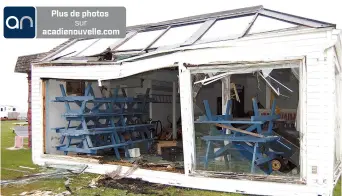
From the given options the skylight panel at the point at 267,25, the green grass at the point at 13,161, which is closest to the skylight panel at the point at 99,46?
the green grass at the point at 13,161

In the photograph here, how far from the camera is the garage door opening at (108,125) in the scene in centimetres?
812

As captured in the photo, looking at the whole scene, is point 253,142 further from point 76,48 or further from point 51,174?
point 76,48

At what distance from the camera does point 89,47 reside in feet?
31.0

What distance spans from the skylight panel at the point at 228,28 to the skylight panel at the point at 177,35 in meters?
0.52

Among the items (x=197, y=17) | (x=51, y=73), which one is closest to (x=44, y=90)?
(x=51, y=73)

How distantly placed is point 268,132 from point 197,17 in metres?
3.78

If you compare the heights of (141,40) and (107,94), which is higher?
(141,40)

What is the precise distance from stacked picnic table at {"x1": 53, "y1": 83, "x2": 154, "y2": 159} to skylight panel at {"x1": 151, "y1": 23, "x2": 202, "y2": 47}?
7.15 feet

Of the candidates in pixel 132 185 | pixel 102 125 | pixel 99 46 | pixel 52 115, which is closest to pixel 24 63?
pixel 52 115

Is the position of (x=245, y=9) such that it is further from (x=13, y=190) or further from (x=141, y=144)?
(x=13, y=190)

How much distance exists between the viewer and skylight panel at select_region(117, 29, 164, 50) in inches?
321

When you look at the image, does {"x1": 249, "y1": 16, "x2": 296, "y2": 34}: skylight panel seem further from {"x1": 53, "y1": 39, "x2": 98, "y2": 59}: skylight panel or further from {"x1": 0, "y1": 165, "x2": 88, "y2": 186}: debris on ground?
{"x1": 53, "y1": 39, "x2": 98, "y2": 59}: skylight panel

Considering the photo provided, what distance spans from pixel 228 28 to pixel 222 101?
167 cm

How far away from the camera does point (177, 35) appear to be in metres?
7.84
